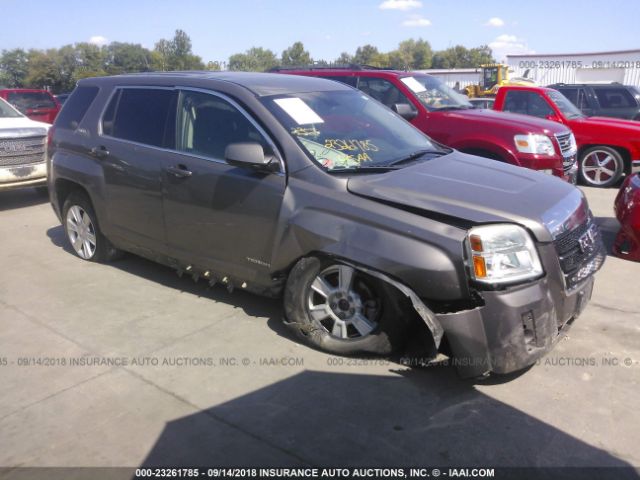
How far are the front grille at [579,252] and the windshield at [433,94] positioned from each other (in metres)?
4.54

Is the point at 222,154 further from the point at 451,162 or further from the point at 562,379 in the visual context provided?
the point at 562,379

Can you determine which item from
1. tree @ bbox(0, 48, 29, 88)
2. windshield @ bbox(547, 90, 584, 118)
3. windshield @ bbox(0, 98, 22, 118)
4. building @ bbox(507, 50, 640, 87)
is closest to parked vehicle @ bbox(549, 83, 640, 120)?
windshield @ bbox(547, 90, 584, 118)

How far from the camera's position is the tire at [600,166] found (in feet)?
32.3

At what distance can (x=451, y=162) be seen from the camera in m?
4.32

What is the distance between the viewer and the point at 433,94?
835cm

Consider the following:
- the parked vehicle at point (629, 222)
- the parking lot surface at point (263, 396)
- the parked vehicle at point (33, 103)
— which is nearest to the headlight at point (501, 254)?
the parking lot surface at point (263, 396)

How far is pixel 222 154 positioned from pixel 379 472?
8.47 ft

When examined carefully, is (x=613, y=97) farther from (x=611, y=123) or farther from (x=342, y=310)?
(x=342, y=310)

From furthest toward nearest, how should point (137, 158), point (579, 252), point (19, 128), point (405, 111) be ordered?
point (19, 128) < point (405, 111) < point (137, 158) < point (579, 252)

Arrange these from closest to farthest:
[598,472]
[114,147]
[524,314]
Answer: [598,472]
[524,314]
[114,147]

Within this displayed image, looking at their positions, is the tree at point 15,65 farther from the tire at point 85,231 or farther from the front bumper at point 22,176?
the tire at point 85,231

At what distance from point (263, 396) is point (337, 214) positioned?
1224 mm

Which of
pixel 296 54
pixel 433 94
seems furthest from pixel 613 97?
pixel 296 54

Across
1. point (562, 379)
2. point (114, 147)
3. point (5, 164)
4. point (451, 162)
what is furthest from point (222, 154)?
point (5, 164)
